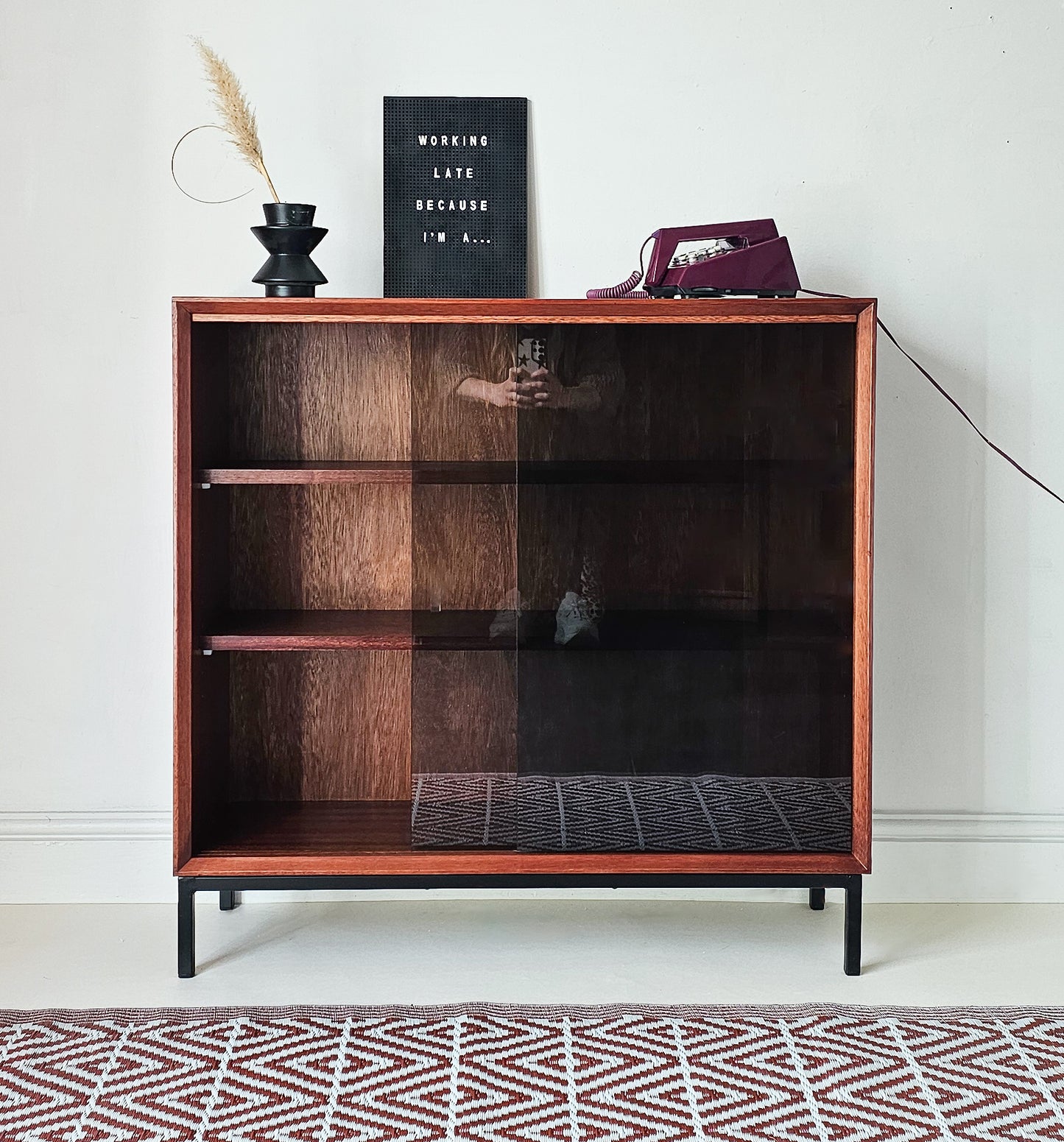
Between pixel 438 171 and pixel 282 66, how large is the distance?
378 millimetres

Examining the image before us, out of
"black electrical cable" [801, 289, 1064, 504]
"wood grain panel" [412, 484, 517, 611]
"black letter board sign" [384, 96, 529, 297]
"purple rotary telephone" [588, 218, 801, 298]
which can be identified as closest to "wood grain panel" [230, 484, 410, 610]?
"wood grain panel" [412, 484, 517, 611]

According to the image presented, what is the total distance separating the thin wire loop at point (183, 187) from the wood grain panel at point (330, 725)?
90 centimetres

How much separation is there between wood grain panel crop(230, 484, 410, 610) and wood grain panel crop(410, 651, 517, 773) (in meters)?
0.37

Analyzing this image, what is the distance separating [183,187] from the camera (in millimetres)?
2271

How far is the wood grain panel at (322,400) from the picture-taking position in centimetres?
223

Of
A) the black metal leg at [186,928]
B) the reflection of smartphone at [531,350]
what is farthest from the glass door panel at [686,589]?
the black metal leg at [186,928]

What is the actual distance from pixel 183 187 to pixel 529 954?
161 cm

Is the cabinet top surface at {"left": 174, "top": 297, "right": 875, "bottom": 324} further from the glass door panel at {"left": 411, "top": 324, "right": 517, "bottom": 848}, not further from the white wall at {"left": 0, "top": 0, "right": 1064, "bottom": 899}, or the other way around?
the white wall at {"left": 0, "top": 0, "right": 1064, "bottom": 899}

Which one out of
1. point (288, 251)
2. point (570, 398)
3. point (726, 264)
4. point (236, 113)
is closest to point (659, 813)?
point (570, 398)

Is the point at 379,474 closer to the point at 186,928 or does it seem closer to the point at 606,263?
the point at 606,263

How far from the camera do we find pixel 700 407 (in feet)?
6.23

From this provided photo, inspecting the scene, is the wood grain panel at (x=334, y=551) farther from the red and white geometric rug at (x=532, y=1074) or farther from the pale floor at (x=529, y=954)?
the red and white geometric rug at (x=532, y=1074)

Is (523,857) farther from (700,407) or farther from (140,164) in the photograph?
(140,164)

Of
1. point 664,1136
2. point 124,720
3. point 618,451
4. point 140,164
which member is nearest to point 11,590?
point 124,720
